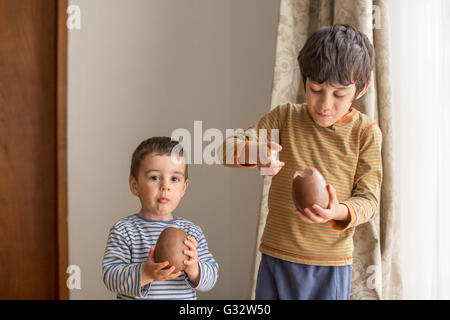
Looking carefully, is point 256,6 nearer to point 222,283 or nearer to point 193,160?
point 193,160

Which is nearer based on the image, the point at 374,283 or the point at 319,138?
the point at 319,138

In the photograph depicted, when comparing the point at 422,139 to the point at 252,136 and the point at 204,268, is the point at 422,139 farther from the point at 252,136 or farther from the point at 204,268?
the point at 204,268

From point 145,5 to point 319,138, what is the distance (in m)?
1.17

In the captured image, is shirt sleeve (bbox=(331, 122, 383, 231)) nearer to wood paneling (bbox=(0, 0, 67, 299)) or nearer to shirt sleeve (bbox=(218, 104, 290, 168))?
shirt sleeve (bbox=(218, 104, 290, 168))

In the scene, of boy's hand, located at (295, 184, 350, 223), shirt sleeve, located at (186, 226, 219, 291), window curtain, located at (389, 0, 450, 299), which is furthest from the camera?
window curtain, located at (389, 0, 450, 299)

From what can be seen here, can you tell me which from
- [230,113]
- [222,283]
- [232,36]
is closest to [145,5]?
[232,36]

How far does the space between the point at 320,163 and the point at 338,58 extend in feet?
0.85

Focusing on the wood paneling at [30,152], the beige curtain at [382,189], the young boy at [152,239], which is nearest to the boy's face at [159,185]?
the young boy at [152,239]

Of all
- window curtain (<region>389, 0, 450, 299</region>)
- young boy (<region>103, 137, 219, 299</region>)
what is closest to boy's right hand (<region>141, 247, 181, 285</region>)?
young boy (<region>103, 137, 219, 299</region>)

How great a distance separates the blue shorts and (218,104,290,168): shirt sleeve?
0.28m

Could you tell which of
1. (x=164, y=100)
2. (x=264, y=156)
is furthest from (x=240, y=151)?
(x=164, y=100)

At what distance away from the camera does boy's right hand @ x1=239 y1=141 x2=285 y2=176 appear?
1.00 meters

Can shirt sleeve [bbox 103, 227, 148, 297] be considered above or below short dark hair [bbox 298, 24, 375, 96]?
below
